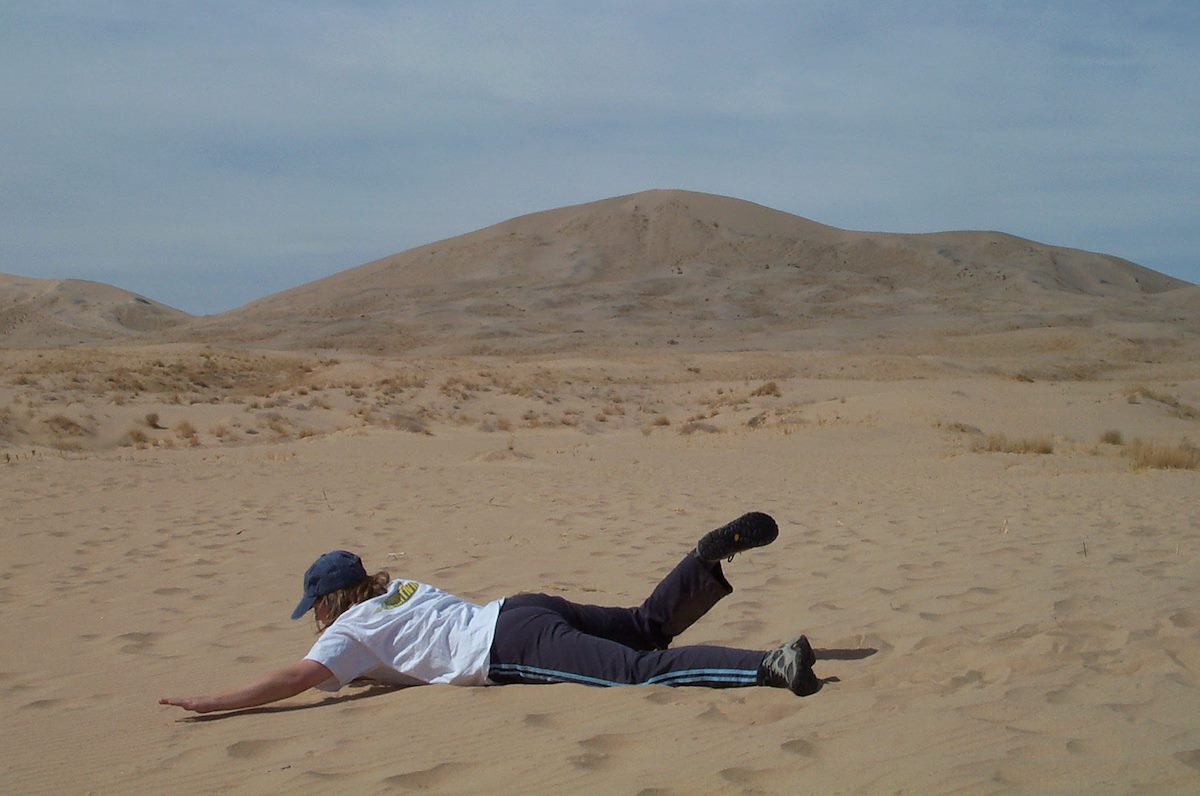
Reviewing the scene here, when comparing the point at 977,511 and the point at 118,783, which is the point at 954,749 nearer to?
the point at 118,783

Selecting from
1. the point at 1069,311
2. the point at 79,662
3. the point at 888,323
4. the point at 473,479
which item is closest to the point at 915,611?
the point at 79,662

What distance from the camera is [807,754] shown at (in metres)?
3.28

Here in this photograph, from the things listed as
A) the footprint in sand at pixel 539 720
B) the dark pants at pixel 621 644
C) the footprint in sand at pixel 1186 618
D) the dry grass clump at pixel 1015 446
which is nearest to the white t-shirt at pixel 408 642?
the dark pants at pixel 621 644

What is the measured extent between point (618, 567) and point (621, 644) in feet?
9.65

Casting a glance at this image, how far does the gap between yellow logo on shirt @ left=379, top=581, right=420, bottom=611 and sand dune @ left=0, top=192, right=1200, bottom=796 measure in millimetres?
375

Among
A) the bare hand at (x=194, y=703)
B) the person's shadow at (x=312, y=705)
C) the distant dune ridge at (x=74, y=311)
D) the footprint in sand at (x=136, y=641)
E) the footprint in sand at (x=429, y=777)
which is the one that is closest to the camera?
the footprint in sand at (x=429, y=777)

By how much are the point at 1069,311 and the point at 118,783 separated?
2810 inches

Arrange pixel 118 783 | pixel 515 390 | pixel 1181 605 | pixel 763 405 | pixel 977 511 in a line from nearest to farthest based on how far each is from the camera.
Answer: pixel 118 783, pixel 1181 605, pixel 977 511, pixel 763 405, pixel 515 390

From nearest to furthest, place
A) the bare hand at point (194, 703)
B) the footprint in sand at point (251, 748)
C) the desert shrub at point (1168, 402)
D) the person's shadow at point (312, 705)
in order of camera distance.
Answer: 1. the footprint in sand at point (251, 748)
2. the bare hand at point (194, 703)
3. the person's shadow at point (312, 705)
4. the desert shrub at point (1168, 402)

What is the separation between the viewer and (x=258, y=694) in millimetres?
4160

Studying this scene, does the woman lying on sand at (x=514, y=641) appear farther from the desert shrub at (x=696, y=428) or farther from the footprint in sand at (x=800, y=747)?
the desert shrub at (x=696, y=428)

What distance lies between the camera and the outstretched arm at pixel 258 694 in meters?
4.16

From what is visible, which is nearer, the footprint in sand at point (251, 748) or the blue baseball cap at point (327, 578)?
the footprint in sand at point (251, 748)

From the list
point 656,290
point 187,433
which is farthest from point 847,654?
point 656,290
